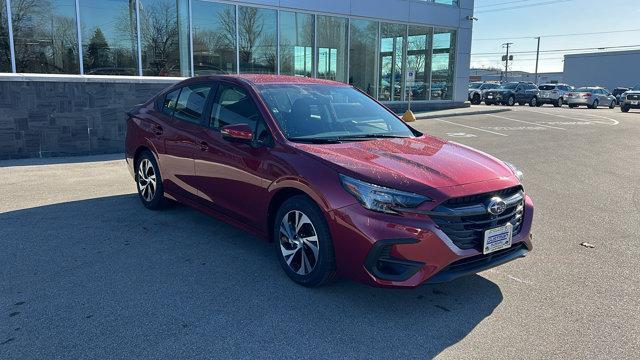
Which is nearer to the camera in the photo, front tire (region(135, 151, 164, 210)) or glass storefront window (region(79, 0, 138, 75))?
front tire (region(135, 151, 164, 210))

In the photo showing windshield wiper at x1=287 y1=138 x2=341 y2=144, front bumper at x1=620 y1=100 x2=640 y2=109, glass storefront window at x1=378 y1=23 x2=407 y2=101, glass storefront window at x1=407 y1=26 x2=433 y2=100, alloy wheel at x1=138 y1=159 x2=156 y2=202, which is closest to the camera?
windshield wiper at x1=287 y1=138 x2=341 y2=144

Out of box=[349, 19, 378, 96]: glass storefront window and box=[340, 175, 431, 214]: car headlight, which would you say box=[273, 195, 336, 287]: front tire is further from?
box=[349, 19, 378, 96]: glass storefront window

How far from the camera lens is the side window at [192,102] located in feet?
17.1

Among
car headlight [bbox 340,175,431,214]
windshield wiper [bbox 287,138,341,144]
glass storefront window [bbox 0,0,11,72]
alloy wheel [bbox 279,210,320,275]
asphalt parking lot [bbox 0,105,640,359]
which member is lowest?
asphalt parking lot [bbox 0,105,640,359]

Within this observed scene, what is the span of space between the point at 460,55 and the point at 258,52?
469 inches

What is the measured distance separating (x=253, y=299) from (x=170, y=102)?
3.00 meters

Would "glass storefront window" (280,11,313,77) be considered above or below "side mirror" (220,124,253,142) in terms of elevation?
above

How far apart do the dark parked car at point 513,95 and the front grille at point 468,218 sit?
31.1 meters

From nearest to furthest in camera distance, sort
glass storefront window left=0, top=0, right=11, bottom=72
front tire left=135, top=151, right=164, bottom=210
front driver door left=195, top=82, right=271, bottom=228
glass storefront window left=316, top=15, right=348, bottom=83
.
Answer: front driver door left=195, top=82, right=271, bottom=228, front tire left=135, top=151, right=164, bottom=210, glass storefront window left=0, top=0, right=11, bottom=72, glass storefront window left=316, top=15, right=348, bottom=83

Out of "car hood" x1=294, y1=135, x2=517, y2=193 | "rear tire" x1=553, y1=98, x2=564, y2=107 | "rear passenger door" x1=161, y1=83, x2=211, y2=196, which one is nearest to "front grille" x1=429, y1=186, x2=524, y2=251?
"car hood" x1=294, y1=135, x2=517, y2=193

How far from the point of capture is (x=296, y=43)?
17984 mm

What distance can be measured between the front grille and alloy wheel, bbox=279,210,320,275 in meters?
0.96

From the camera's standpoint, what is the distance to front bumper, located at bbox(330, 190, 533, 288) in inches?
132

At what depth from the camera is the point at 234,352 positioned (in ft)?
9.98
